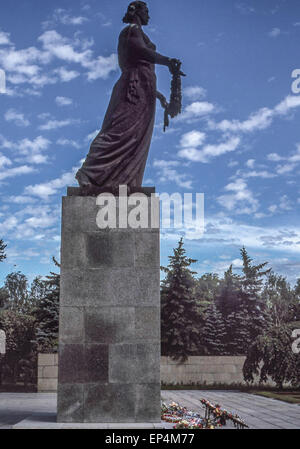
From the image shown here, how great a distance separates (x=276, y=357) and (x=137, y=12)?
14849 millimetres

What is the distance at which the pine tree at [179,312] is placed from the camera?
22.2 metres

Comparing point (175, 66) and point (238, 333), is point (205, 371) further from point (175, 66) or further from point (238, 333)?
point (175, 66)

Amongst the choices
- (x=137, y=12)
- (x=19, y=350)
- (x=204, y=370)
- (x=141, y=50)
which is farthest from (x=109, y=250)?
(x=204, y=370)

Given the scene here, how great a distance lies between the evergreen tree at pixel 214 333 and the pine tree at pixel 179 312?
0.80m

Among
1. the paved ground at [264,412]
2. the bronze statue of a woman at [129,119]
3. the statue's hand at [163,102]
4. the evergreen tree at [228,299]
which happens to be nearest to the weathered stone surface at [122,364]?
the bronze statue of a woman at [129,119]

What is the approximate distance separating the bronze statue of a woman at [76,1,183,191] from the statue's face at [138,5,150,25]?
78 millimetres

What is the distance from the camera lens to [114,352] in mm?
6961

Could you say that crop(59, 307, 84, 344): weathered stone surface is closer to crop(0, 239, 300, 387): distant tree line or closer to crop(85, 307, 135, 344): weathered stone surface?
crop(85, 307, 135, 344): weathered stone surface

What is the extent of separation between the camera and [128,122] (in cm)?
799

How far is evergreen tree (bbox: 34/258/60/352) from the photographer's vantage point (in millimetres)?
20734

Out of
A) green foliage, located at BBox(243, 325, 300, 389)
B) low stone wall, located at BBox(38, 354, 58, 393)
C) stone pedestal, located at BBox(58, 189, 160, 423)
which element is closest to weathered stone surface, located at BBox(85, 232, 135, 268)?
stone pedestal, located at BBox(58, 189, 160, 423)

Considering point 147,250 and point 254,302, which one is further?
point 254,302
